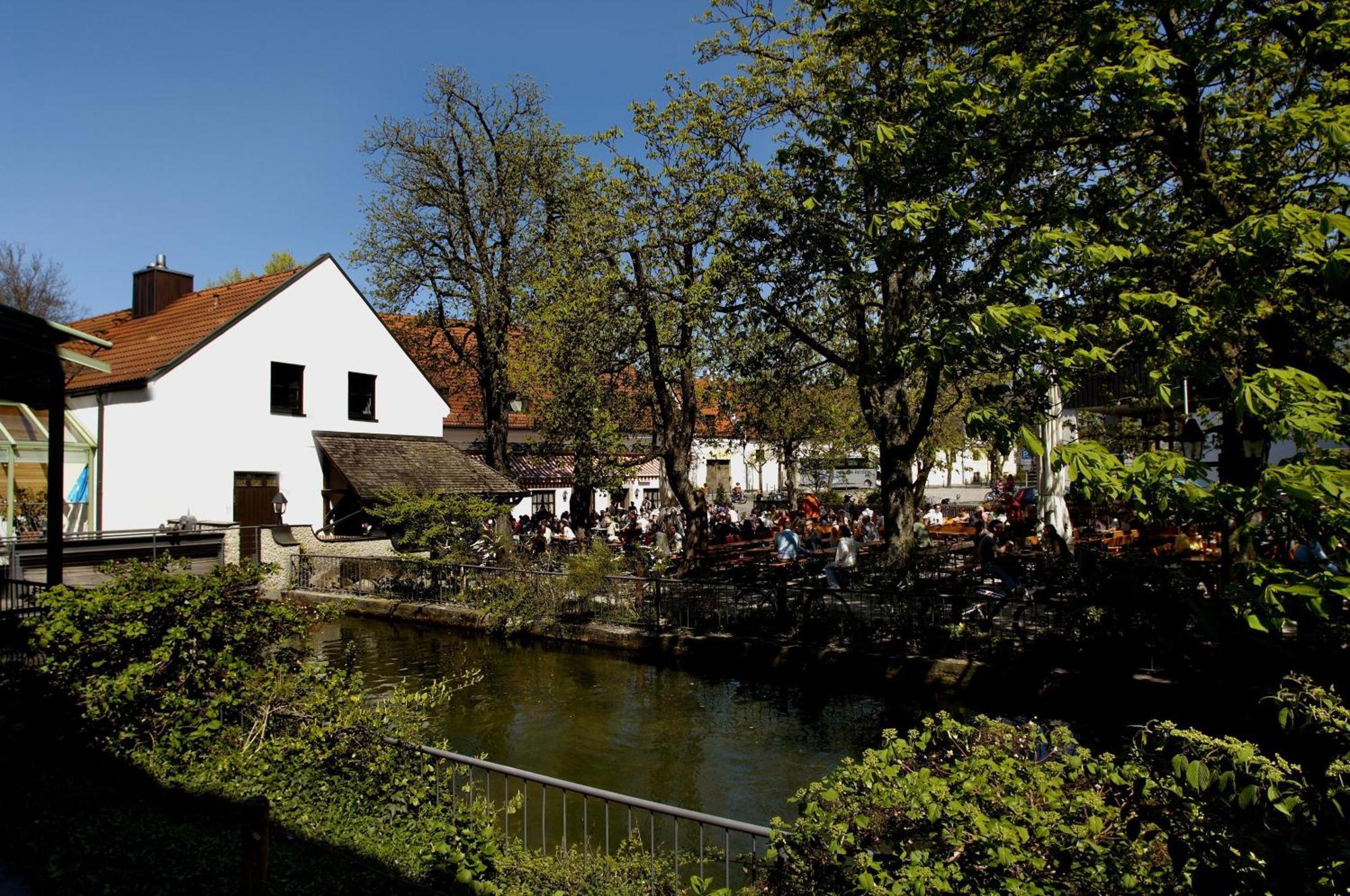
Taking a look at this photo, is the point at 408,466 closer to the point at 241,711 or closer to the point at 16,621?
the point at 16,621

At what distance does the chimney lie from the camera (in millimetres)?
28938

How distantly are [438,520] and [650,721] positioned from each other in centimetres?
1010

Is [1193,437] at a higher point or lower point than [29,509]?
higher

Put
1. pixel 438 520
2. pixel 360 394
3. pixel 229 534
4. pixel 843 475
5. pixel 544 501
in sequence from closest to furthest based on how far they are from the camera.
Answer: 1. pixel 438 520
2. pixel 229 534
3. pixel 360 394
4. pixel 544 501
5. pixel 843 475

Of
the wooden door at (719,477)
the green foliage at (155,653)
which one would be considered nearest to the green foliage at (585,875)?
the green foliage at (155,653)

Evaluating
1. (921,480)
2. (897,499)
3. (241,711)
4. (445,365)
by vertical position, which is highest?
(445,365)

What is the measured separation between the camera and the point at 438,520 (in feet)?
68.2

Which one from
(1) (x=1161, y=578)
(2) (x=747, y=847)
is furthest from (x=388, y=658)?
(1) (x=1161, y=578)

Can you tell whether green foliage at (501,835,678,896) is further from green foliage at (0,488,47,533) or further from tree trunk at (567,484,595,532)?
tree trunk at (567,484,595,532)

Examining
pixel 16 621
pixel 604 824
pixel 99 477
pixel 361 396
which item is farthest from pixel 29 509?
pixel 604 824

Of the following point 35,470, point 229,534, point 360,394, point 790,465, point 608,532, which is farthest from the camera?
point 790,465

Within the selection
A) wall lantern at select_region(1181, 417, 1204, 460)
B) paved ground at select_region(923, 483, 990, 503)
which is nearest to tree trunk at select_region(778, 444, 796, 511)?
paved ground at select_region(923, 483, 990, 503)

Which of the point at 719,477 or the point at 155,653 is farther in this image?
the point at 719,477

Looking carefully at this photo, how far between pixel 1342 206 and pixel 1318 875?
23.2 ft
